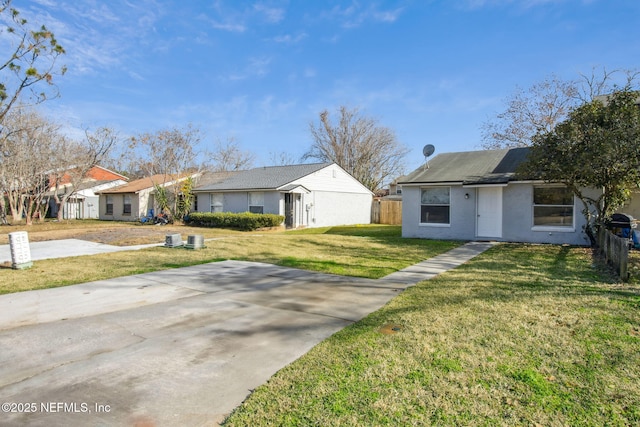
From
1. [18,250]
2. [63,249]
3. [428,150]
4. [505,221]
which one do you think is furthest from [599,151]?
[63,249]

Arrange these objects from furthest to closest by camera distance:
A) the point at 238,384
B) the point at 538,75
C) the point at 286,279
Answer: the point at 538,75 → the point at 286,279 → the point at 238,384

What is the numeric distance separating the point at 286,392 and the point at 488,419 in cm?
154

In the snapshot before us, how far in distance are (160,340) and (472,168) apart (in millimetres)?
14267

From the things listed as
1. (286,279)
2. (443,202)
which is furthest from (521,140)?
(286,279)

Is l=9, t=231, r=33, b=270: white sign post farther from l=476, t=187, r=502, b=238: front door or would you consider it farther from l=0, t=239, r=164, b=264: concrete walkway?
l=476, t=187, r=502, b=238: front door

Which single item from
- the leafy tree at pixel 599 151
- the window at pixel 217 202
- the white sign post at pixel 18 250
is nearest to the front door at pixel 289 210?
the window at pixel 217 202

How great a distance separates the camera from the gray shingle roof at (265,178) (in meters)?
23.4

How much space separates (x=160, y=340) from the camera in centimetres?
421

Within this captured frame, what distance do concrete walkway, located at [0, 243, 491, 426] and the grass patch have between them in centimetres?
88

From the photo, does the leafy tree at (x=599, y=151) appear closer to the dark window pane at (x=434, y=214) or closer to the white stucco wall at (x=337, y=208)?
the dark window pane at (x=434, y=214)

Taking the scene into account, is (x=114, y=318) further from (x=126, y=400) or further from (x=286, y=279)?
(x=286, y=279)

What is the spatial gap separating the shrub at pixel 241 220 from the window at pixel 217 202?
79.6 inches

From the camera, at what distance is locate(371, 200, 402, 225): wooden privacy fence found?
28703 millimetres

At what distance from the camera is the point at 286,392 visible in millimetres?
3031
